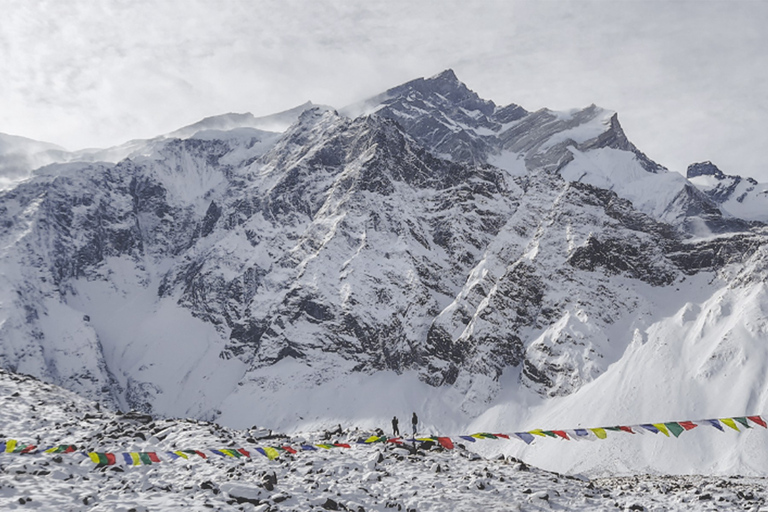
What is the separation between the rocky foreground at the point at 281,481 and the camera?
794 inches

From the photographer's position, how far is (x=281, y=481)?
74.5 ft

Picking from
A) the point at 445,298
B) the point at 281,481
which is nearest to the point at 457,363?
the point at 445,298

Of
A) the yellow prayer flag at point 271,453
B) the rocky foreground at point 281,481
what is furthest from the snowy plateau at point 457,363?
the yellow prayer flag at point 271,453

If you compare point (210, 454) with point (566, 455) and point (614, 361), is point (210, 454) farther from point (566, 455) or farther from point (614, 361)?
point (614, 361)

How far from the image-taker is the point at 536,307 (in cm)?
13725

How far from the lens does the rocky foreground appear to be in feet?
66.2

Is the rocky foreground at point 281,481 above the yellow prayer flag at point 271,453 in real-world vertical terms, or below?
below

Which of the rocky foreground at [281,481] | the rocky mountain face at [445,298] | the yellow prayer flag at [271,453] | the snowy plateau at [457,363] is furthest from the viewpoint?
the rocky mountain face at [445,298]

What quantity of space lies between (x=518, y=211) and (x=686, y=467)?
9676 cm

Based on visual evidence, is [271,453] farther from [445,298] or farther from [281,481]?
[445,298]

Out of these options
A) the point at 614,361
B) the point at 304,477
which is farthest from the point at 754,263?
the point at 304,477

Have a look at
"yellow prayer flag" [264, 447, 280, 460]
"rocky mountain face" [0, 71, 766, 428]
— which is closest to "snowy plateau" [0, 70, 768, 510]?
"rocky mountain face" [0, 71, 766, 428]

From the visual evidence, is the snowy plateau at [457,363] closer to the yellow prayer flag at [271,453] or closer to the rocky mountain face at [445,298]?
the rocky mountain face at [445,298]

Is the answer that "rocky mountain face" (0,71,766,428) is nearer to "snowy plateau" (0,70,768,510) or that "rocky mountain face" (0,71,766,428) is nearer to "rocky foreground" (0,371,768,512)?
"snowy plateau" (0,70,768,510)
